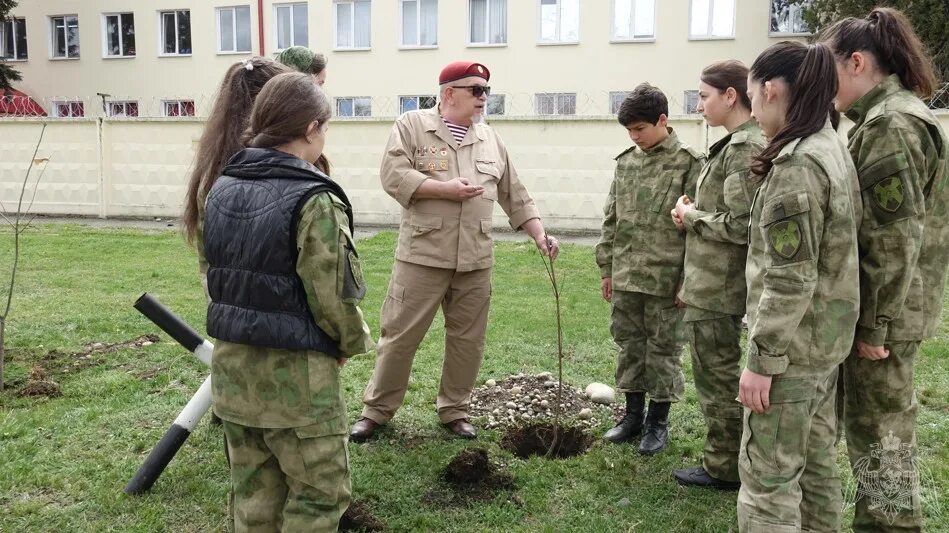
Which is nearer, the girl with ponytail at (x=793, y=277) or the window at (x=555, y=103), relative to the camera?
the girl with ponytail at (x=793, y=277)

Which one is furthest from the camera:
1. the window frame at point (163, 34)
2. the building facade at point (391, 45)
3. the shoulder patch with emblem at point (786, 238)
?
the window frame at point (163, 34)

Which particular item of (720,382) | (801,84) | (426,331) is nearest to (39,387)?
(426,331)

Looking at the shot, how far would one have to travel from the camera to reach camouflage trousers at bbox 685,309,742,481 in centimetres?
362

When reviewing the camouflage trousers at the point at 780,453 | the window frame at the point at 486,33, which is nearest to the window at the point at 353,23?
the window frame at the point at 486,33

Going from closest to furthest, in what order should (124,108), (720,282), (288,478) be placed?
1. (288,478)
2. (720,282)
3. (124,108)

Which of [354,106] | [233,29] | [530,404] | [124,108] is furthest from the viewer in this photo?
[124,108]

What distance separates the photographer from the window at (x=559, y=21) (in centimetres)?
2016

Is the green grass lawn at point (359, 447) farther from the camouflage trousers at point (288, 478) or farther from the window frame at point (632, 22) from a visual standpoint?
the window frame at point (632, 22)

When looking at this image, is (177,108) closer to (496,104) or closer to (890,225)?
(496,104)

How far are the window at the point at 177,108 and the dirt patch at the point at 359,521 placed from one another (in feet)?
71.5

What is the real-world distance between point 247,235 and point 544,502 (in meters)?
1.93

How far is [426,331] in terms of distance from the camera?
451 centimetres

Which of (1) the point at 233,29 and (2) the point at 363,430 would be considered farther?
(1) the point at 233,29

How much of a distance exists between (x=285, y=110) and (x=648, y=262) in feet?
7.52
